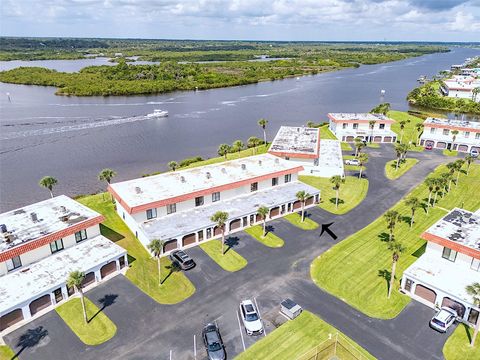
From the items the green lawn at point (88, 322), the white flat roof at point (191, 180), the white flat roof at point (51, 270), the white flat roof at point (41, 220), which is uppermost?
the white flat roof at point (41, 220)

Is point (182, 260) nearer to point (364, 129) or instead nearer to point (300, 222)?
point (300, 222)

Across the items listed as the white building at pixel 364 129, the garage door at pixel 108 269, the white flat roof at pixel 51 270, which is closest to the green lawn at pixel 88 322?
the white flat roof at pixel 51 270

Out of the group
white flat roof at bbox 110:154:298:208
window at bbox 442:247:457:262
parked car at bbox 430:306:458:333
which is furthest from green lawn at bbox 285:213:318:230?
parked car at bbox 430:306:458:333

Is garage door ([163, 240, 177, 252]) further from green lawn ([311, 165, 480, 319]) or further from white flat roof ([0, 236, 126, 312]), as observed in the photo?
green lawn ([311, 165, 480, 319])

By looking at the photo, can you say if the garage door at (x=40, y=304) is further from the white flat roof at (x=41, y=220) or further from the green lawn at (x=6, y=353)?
the white flat roof at (x=41, y=220)

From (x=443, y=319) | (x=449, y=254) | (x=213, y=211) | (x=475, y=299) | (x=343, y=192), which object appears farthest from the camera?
(x=343, y=192)

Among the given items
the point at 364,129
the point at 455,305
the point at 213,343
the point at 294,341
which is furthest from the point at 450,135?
the point at 213,343

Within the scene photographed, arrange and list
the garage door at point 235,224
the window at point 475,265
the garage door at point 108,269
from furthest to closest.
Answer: the garage door at point 235,224, the garage door at point 108,269, the window at point 475,265
